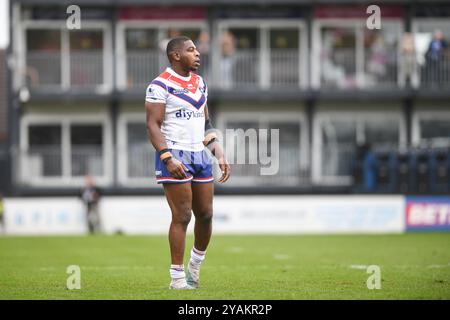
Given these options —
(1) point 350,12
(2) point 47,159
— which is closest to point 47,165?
(2) point 47,159

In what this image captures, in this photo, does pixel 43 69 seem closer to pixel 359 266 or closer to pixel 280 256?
pixel 280 256

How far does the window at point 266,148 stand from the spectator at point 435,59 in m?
5.06

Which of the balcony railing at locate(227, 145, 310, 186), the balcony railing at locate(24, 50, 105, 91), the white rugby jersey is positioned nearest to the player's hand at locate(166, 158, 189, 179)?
the white rugby jersey

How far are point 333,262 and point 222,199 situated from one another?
16.5m

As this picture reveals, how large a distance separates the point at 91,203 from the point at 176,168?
2252 cm

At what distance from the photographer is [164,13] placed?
125 ft

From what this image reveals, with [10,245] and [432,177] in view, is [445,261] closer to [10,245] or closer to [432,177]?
[10,245]

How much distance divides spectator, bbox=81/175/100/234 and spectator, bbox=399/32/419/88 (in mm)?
12458

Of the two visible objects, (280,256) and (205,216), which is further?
(280,256)

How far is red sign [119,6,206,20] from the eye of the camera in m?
38.0

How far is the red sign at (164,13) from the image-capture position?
38.0 meters

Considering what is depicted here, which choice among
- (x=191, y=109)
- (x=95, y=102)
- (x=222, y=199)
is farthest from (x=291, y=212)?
(x=191, y=109)

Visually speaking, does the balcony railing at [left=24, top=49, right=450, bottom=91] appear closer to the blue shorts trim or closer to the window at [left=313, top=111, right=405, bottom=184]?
the window at [left=313, top=111, right=405, bottom=184]

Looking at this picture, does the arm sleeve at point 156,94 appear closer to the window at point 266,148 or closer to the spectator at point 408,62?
the window at point 266,148
